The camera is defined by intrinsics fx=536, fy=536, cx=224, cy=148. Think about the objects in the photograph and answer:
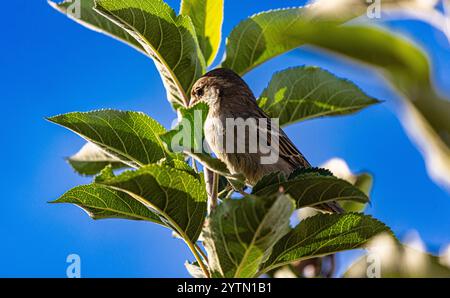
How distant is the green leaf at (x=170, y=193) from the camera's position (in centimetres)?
146

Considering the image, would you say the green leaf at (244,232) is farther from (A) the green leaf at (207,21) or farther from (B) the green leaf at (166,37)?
(A) the green leaf at (207,21)

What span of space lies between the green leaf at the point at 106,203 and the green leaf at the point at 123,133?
212mm

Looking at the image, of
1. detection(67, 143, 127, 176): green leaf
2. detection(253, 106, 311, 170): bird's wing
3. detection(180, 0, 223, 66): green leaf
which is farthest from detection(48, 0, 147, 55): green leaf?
detection(253, 106, 311, 170): bird's wing

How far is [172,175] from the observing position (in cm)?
151

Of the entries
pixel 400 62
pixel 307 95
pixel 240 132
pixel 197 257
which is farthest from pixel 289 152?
pixel 400 62

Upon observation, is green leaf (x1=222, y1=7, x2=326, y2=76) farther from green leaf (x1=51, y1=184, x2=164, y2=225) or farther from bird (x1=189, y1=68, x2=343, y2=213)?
green leaf (x1=51, y1=184, x2=164, y2=225)

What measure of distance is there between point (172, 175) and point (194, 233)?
0.82ft

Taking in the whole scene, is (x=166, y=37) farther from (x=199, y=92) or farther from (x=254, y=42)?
(x=199, y=92)

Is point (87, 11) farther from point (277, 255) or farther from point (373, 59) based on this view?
point (373, 59)

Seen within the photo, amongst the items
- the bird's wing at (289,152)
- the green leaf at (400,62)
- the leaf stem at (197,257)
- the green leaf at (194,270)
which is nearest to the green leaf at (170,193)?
the leaf stem at (197,257)

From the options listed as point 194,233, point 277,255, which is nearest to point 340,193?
point 277,255

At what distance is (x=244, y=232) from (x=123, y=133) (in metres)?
0.68

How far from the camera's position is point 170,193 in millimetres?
1556

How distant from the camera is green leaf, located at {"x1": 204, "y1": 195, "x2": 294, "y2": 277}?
1.26m
